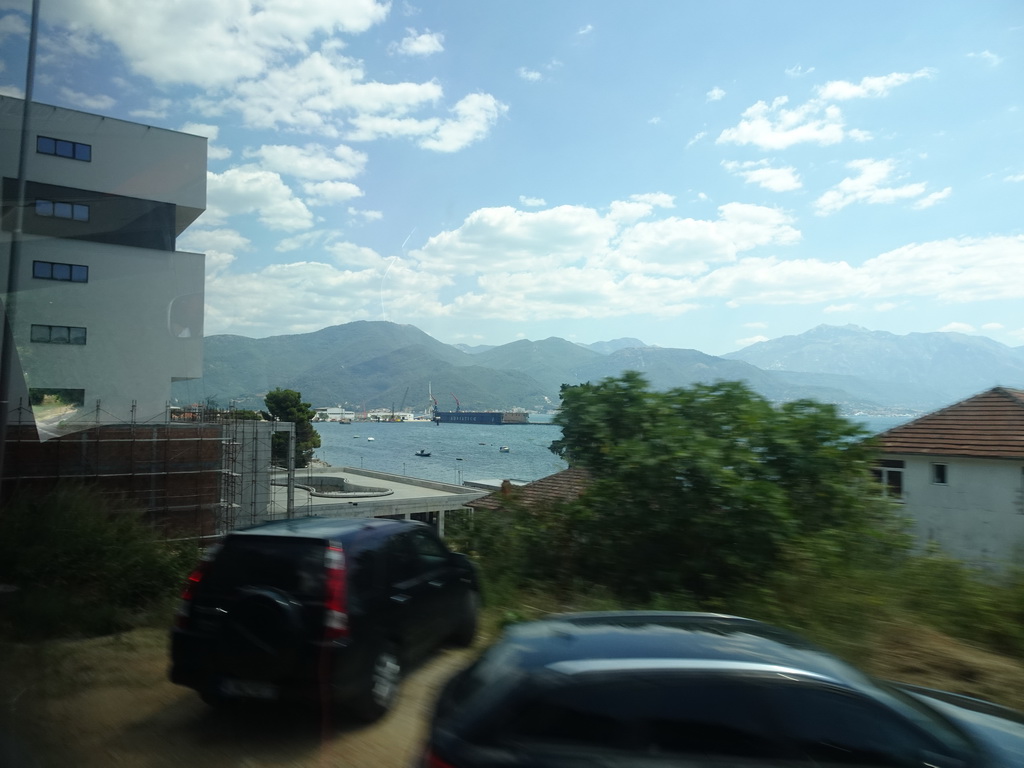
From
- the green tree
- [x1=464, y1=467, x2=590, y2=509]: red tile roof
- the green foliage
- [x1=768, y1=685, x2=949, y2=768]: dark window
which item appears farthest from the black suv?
the green tree

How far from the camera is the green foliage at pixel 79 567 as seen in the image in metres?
8.04

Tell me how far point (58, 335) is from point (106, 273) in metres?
2.88

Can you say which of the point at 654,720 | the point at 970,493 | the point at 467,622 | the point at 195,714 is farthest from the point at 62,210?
the point at 970,493

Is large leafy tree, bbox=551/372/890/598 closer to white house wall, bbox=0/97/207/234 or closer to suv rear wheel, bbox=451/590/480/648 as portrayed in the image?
suv rear wheel, bbox=451/590/480/648

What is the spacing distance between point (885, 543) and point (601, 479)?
3.26 meters

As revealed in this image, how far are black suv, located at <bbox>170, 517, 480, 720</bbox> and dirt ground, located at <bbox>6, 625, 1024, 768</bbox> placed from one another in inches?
11.5

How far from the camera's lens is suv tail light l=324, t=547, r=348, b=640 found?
4.84 meters

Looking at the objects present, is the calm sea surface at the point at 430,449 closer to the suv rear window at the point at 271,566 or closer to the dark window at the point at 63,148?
the dark window at the point at 63,148

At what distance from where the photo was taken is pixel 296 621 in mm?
4840

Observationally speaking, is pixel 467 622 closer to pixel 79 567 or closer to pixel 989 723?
pixel 989 723

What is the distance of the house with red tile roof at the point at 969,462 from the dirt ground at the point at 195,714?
1634cm

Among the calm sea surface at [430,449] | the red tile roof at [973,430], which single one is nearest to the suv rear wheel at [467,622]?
the red tile roof at [973,430]

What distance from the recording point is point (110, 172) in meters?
26.1

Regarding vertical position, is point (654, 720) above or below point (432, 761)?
above
